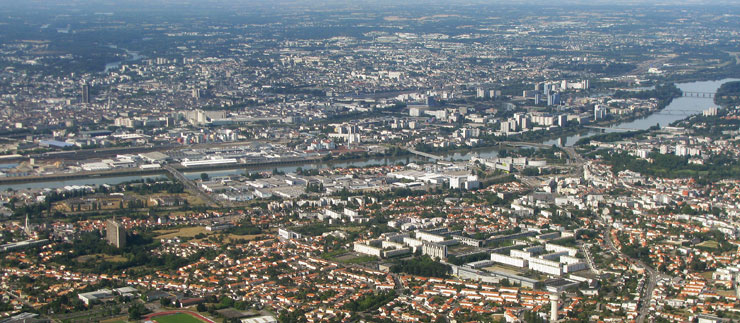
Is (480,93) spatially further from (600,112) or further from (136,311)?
(136,311)

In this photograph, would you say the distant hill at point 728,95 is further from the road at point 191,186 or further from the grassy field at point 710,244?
the grassy field at point 710,244

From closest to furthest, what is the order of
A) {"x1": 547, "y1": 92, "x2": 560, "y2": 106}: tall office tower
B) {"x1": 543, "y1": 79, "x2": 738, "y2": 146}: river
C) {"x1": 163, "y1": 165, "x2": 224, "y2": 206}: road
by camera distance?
{"x1": 163, "y1": 165, "x2": 224, "y2": 206}: road → {"x1": 543, "y1": 79, "x2": 738, "y2": 146}: river → {"x1": 547, "y1": 92, "x2": 560, "y2": 106}: tall office tower

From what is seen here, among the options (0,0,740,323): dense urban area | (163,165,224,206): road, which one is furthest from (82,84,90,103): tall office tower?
(163,165,224,206): road

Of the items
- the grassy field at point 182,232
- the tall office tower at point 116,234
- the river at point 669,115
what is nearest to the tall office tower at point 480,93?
the river at point 669,115

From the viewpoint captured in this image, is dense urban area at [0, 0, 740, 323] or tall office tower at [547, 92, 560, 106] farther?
tall office tower at [547, 92, 560, 106]

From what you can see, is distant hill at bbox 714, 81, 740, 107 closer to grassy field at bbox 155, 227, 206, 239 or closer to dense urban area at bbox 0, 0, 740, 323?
dense urban area at bbox 0, 0, 740, 323

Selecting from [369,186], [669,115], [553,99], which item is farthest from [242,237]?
A: [553,99]

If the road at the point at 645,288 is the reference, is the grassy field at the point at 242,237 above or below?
below

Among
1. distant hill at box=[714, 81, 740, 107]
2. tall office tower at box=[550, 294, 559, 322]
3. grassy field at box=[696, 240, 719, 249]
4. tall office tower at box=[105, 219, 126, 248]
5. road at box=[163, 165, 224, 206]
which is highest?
tall office tower at box=[550, 294, 559, 322]
